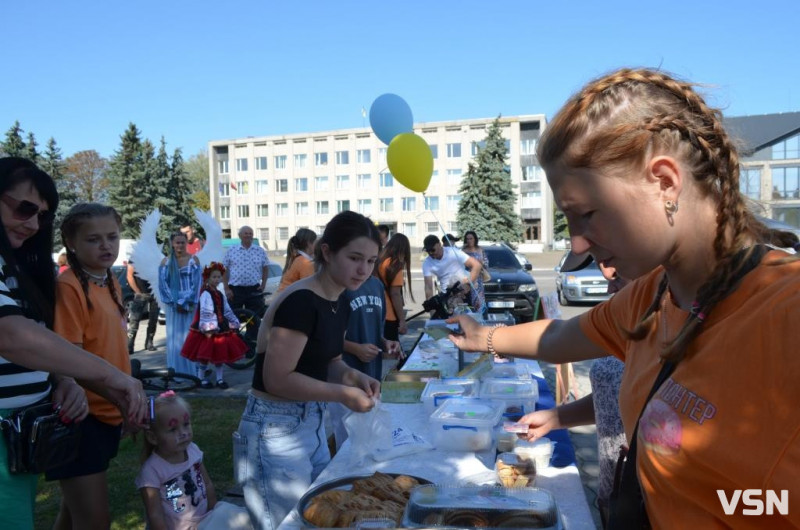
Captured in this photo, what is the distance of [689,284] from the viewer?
1.04 metres

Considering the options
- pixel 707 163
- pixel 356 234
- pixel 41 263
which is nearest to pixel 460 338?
pixel 356 234

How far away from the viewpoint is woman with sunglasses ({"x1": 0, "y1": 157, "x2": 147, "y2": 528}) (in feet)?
5.69

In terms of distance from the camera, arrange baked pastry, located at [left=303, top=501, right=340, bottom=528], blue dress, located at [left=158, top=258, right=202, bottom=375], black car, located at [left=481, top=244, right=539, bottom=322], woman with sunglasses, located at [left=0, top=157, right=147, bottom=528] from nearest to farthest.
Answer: baked pastry, located at [left=303, top=501, right=340, bottom=528] → woman with sunglasses, located at [left=0, top=157, right=147, bottom=528] → blue dress, located at [left=158, top=258, right=202, bottom=375] → black car, located at [left=481, top=244, right=539, bottom=322]

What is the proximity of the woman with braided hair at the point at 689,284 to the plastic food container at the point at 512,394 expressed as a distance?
1.66 meters

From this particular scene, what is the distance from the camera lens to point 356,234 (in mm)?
2537

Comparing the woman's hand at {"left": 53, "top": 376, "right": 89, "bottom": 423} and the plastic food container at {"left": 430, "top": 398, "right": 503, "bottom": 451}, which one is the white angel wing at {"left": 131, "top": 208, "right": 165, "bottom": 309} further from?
the plastic food container at {"left": 430, "top": 398, "right": 503, "bottom": 451}

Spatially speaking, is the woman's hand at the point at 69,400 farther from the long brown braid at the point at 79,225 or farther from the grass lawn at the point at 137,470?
the grass lawn at the point at 137,470

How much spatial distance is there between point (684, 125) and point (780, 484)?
22.1 inches

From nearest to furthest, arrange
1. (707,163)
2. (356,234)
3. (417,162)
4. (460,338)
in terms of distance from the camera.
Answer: (707,163), (460,338), (356,234), (417,162)

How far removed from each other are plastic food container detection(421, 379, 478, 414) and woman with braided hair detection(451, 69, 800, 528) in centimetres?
184

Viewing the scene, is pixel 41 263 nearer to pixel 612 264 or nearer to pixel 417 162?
pixel 612 264

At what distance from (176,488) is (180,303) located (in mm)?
4610

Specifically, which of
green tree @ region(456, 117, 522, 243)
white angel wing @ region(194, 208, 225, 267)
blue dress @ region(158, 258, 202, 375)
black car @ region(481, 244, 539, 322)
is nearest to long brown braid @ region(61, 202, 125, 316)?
blue dress @ region(158, 258, 202, 375)

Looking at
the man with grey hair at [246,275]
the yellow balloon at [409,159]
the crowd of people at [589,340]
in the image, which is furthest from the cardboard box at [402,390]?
the man with grey hair at [246,275]
